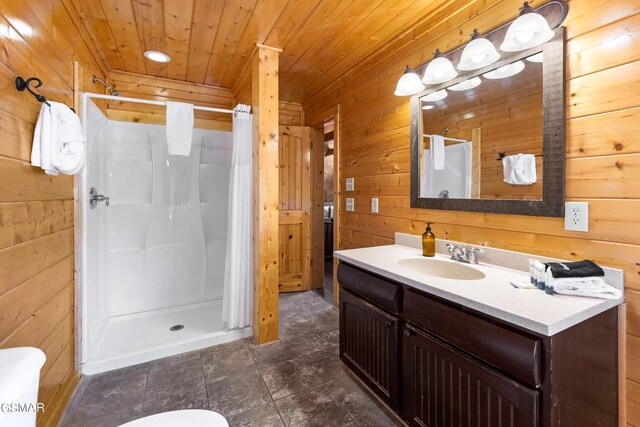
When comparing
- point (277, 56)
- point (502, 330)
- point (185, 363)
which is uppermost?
point (277, 56)

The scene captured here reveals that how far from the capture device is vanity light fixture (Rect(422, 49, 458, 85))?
166 centimetres

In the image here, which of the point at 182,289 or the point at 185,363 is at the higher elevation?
the point at 182,289

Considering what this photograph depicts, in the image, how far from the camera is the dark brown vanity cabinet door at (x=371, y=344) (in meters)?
1.42

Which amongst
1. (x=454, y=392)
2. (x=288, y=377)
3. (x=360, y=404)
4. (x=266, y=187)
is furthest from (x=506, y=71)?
(x=288, y=377)

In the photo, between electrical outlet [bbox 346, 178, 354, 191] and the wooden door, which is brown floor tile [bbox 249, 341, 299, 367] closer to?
the wooden door

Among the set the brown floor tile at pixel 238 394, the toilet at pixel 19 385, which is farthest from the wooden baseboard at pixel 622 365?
the toilet at pixel 19 385

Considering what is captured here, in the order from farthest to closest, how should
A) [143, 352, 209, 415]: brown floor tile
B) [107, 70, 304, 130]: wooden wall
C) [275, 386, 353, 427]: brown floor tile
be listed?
[107, 70, 304, 130]: wooden wall → [143, 352, 209, 415]: brown floor tile → [275, 386, 353, 427]: brown floor tile

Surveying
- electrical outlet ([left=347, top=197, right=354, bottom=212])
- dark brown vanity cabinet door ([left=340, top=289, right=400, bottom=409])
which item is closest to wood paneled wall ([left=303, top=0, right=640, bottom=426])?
dark brown vanity cabinet door ([left=340, top=289, right=400, bottom=409])

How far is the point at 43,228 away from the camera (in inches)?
55.6

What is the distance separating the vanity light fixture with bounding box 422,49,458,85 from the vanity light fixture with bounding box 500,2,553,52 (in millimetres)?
335

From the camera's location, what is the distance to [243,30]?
2.09 m

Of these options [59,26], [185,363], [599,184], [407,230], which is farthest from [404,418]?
[59,26]

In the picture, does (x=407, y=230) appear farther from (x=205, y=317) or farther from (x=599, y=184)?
(x=205, y=317)

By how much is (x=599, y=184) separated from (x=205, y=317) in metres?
2.90
